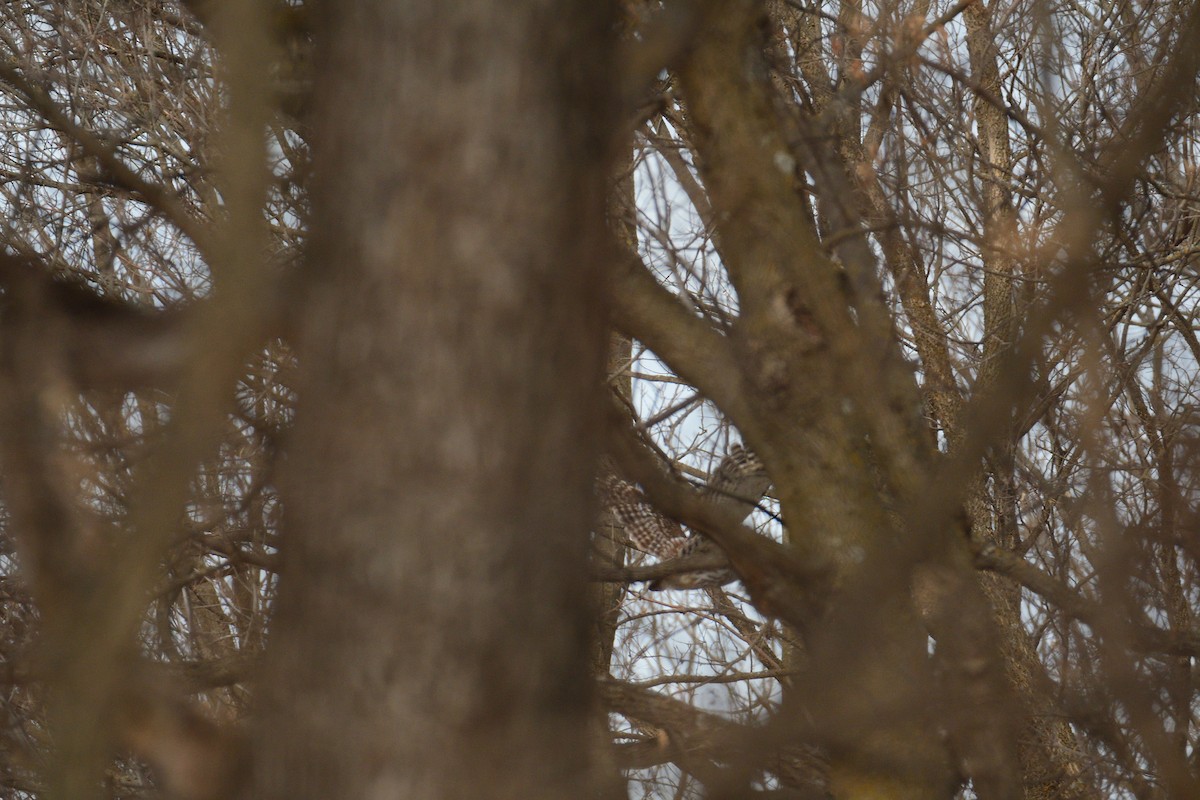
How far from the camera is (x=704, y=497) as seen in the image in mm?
3314

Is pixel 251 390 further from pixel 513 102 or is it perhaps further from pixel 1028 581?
pixel 513 102

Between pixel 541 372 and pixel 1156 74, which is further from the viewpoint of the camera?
pixel 1156 74

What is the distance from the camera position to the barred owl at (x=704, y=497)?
11.5ft

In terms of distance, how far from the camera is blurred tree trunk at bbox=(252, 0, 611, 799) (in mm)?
893

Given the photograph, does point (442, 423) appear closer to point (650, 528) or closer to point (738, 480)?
point (738, 480)

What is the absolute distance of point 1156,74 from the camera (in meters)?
4.31

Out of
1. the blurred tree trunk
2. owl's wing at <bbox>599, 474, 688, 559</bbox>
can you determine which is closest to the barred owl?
owl's wing at <bbox>599, 474, 688, 559</bbox>

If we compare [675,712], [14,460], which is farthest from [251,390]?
[14,460]

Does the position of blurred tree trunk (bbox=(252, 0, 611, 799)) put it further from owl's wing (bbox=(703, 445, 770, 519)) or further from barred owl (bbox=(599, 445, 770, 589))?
owl's wing (bbox=(703, 445, 770, 519))

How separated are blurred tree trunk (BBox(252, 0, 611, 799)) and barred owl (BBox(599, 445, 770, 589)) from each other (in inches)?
86.2

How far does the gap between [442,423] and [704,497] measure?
8.02 ft

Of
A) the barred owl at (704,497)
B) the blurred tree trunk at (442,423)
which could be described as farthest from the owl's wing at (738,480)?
the blurred tree trunk at (442,423)

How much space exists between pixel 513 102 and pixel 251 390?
9.20 feet

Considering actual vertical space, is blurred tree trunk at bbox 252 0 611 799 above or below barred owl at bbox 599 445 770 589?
below
